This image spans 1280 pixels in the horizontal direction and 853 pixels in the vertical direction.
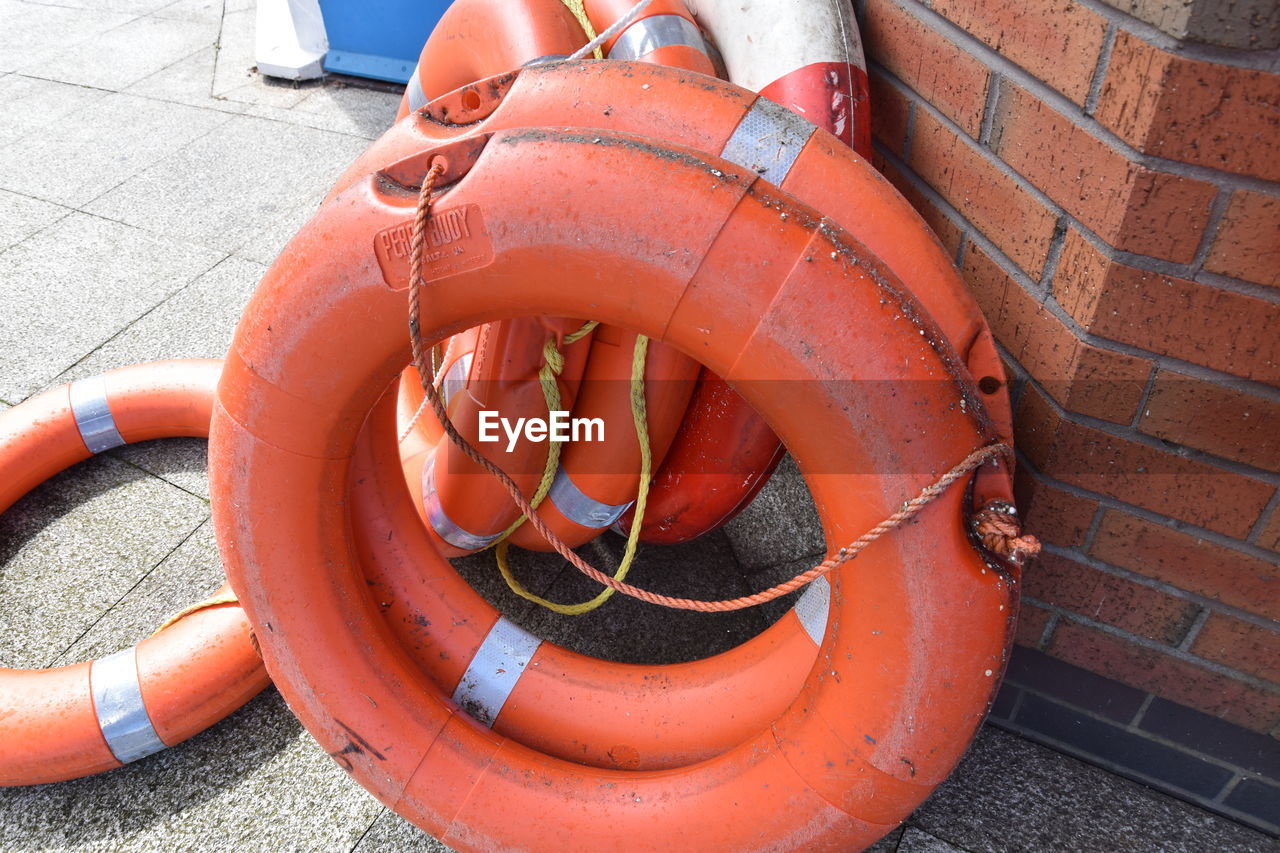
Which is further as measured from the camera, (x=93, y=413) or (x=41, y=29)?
(x=41, y=29)

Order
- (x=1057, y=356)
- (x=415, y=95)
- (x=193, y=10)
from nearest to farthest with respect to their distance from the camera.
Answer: (x=1057, y=356) → (x=415, y=95) → (x=193, y=10)

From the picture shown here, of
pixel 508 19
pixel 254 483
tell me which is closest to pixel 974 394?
pixel 254 483

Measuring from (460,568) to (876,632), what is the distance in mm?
1077

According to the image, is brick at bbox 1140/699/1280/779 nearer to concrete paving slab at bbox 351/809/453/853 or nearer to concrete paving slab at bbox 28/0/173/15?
concrete paving slab at bbox 351/809/453/853

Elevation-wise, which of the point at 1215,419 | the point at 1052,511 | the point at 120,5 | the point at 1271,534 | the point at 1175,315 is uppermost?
the point at 1175,315

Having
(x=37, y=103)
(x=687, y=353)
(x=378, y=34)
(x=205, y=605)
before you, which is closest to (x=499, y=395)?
(x=687, y=353)

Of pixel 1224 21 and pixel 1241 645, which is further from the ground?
pixel 1224 21

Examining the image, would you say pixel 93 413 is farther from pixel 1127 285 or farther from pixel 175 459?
pixel 1127 285

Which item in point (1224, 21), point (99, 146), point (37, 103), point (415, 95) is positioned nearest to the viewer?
point (1224, 21)

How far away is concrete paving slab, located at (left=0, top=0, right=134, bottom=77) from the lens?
163 inches

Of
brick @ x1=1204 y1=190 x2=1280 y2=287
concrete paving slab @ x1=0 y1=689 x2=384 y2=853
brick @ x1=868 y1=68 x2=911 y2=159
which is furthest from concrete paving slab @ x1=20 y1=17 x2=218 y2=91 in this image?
brick @ x1=1204 y1=190 x2=1280 y2=287

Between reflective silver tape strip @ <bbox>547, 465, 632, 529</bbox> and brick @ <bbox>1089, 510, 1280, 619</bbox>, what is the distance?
0.82 m

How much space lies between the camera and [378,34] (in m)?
3.86

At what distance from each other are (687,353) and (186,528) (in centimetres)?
144
